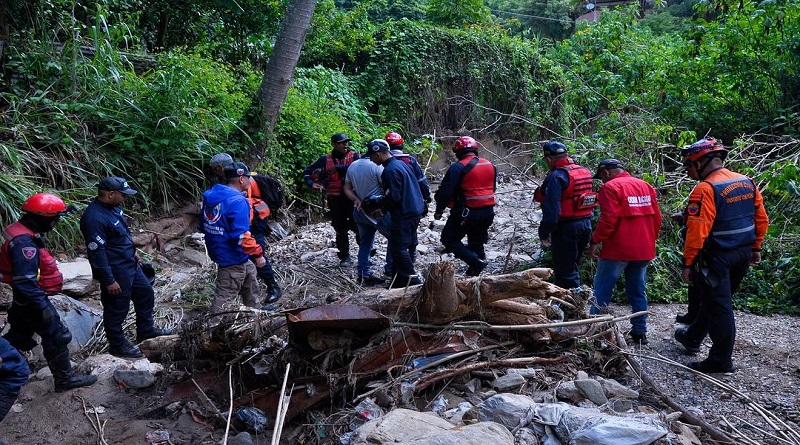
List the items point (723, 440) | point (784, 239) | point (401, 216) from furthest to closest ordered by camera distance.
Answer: point (784, 239) → point (401, 216) → point (723, 440)

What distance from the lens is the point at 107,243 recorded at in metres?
5.33

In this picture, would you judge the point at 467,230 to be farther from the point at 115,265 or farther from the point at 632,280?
the point at 115,265

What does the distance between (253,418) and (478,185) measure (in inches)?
142

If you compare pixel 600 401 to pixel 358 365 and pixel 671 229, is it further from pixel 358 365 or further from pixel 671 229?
pixel 671 229

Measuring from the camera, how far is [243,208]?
225 inches

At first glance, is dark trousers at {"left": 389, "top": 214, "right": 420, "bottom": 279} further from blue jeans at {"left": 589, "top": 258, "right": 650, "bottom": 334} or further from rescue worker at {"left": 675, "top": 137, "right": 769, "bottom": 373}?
rescue worker at {"left": 675, "top": 137, "right": 769, "bottom": 373}

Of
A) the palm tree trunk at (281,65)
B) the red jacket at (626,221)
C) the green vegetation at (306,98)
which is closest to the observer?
the red jacket at (626,221)

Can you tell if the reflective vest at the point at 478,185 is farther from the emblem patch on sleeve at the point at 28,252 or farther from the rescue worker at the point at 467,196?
the emblem patch on sleeve at the point at 28,252

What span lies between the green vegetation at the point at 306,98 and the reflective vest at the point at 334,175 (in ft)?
5.55

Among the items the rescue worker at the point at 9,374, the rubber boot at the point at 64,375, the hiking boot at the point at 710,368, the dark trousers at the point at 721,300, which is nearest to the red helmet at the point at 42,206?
the rubber boot at the point at 64,375

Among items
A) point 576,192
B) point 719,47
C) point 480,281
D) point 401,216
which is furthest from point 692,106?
point 480,281

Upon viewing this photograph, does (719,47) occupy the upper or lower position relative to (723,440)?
upper

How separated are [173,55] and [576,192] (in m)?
6.16

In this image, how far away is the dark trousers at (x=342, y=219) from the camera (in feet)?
25.6
